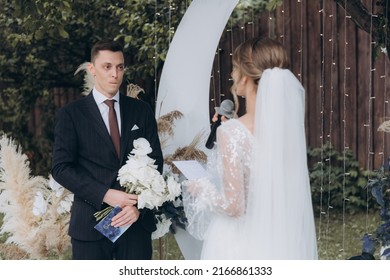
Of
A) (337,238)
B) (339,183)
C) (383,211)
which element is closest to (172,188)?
(383,211)

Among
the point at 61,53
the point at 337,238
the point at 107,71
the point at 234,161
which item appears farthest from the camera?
the point at 61,53

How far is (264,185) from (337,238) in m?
3.26

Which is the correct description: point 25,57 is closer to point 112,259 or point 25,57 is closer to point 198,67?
point 198,67

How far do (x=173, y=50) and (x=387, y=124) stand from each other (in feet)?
4.12

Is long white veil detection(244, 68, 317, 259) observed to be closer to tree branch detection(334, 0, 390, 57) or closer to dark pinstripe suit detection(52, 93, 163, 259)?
dark pinstripe suit detection(52, 93, 163, 259)

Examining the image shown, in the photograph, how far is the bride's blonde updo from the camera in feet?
11.5

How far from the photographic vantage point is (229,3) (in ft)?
15.0

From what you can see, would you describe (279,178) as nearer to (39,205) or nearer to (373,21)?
(39,205)

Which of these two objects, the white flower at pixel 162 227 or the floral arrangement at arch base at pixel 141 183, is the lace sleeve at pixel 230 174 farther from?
the white flower at pixel 162 227

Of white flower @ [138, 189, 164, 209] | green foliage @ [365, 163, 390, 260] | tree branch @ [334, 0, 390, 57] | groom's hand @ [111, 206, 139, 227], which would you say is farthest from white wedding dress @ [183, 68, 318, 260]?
Answer: tree branch @ [334, 0, 390, 57]

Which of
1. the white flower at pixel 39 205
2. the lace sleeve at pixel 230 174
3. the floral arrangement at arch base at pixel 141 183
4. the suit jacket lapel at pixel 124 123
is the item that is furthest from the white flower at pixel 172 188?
the white flower at pixel 39 205

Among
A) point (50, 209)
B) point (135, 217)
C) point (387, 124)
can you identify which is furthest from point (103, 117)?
point (387, 124)

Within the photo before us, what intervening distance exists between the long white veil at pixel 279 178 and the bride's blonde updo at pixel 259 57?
45mm

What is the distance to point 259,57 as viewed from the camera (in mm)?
3496
